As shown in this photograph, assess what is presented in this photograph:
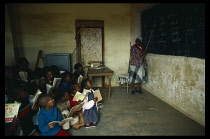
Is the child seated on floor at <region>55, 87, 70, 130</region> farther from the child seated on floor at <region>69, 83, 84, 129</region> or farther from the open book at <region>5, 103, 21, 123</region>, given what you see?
the open book at <region>5, 103, 21, 123</region>

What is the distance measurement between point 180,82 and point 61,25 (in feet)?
13.5

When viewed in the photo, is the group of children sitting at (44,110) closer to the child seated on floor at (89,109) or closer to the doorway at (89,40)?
the child seated on floor at (89,109)

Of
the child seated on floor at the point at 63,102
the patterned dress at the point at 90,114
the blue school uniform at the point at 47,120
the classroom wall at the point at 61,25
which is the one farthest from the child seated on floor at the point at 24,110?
the classroom wall at the point at 61,25

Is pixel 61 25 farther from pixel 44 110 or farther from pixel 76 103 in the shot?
pixel 44 110

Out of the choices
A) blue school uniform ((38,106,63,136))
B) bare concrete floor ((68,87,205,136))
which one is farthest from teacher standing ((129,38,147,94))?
blue school uniform ((38,106,63,136))

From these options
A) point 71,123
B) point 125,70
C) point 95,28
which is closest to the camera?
point 71,123

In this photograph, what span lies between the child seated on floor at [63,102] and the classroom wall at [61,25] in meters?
2.47

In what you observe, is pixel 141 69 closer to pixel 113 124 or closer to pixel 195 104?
pixel 195 104

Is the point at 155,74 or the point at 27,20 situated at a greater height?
the point at 27,20

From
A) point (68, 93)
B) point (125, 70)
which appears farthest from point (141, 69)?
point (68, 93)

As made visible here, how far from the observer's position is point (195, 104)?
310cm

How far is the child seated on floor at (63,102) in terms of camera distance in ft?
9.22

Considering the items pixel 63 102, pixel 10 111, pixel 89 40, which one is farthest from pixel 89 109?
pixel 89 40
